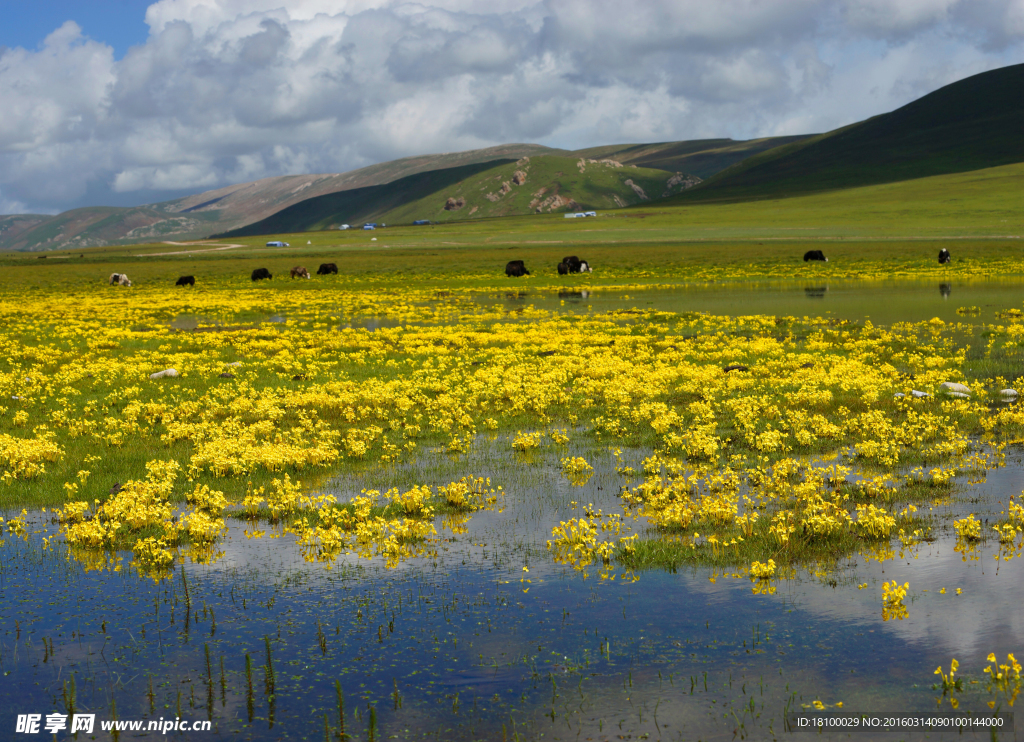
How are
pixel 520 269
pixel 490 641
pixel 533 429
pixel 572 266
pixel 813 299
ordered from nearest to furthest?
pixel 490 641 < pixel 533 429 < pixel 813 299 < pixel 520 269 < pixel 572 266

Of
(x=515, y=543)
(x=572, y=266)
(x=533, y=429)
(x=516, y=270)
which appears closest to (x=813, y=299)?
(x=572, y=266)

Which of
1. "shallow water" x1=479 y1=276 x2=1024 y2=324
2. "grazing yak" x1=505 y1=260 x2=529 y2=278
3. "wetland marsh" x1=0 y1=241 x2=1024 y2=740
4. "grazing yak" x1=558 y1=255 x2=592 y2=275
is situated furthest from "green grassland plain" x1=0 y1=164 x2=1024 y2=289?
"wetland marsh" x1=0 y1=241 x2=1024 y2=740

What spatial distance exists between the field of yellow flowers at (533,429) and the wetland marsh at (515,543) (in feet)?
0.27

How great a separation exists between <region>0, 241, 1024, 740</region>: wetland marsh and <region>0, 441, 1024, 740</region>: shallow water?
38 millimetres

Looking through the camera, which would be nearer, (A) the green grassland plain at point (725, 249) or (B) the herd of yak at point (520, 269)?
(B) the herd of yak at point (520, 269)

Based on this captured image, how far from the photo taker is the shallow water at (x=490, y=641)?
7.19 m

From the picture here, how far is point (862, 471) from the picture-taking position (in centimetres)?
1395

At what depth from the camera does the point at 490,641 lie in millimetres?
8438

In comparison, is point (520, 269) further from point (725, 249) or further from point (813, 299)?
point (725, 249)

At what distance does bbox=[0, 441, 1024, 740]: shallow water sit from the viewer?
283 inches

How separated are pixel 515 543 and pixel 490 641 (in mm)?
2834

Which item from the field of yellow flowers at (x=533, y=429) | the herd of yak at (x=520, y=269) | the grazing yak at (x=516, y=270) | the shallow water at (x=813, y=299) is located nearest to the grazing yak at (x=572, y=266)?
the herd of yak at (x=520, y=269)

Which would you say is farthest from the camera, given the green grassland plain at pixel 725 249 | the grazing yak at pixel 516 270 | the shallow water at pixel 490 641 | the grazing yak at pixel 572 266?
the green grassland plain at pixel 725 249

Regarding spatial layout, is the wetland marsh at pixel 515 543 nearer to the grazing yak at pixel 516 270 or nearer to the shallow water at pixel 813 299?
the shallow water at pixel 813 299
